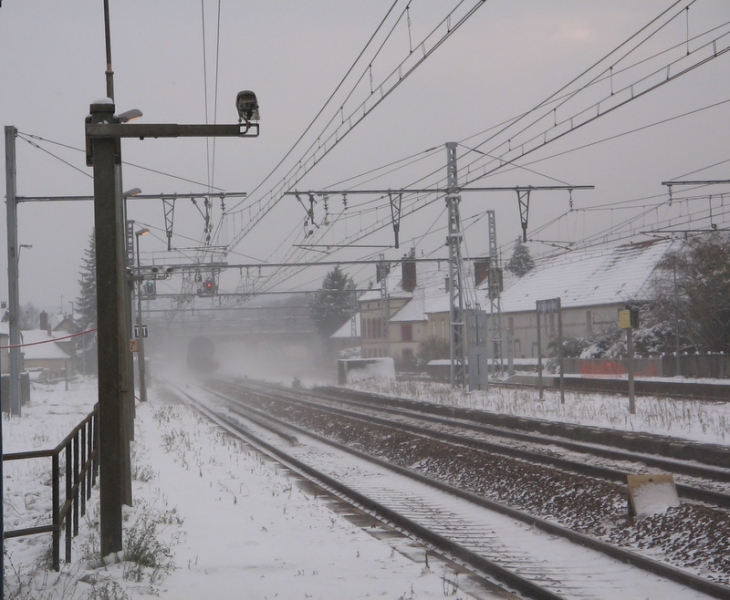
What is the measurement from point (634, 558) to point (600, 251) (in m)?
51.2

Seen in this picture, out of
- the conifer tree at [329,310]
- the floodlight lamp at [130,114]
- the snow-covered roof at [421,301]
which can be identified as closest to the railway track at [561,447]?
the floodlight lamp at [130,114]

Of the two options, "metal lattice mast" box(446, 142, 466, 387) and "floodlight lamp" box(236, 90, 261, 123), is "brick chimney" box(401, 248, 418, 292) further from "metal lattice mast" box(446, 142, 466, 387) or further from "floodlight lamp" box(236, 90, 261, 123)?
"floodlight lamp" box(236, 90, 261, 123)

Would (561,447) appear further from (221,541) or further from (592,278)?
(592,278)

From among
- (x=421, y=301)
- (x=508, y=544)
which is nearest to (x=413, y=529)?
(x=508, y=544)

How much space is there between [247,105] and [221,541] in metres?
4.70

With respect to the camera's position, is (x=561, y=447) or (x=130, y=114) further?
(x=561, y=447)

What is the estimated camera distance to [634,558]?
328 inches

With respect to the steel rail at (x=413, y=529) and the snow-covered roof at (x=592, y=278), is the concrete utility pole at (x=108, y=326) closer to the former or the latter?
the steel rail at (x=413, y=529)

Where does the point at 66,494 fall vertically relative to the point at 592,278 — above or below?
below

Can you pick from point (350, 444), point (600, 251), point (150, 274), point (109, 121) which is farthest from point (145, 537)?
point (600, 251)

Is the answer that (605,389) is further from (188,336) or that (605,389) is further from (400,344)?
(188,336)

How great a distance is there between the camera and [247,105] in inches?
337

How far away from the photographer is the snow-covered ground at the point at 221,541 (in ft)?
24.4

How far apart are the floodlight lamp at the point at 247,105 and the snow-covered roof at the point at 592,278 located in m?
37.7
